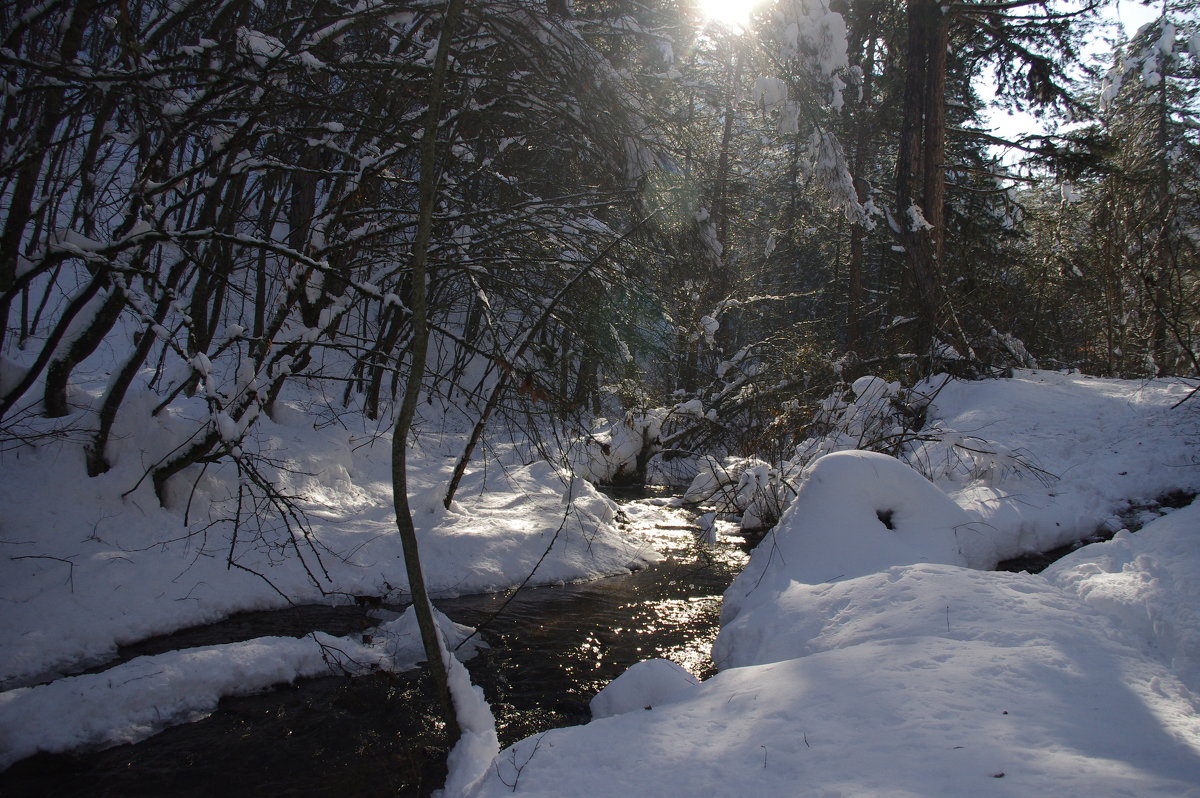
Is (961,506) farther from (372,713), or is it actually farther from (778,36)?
(372,713)

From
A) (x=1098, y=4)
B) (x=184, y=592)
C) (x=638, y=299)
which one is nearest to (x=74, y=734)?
(x=184, y=592)

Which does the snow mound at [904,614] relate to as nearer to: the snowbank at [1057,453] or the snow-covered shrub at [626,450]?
the snowbank at [1057,453]

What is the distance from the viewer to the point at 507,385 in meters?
4.89

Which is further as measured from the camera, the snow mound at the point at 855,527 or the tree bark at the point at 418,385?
the snow mound at the point at 855,527

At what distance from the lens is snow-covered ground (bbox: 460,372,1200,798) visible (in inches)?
96.2

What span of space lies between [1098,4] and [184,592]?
44.0ft

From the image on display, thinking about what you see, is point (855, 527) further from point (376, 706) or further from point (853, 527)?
point (376, 706)

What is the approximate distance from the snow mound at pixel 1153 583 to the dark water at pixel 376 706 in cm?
266

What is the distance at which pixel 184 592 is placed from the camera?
18.8 feet

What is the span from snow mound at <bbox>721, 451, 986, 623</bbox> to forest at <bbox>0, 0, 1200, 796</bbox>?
0.04 m

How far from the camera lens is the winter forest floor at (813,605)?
265 centimetres

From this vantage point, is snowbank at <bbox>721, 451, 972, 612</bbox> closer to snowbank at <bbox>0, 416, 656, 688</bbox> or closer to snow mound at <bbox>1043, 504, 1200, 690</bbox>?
snow mound at <bbox>1043, 504, 1200, 690</bbox>

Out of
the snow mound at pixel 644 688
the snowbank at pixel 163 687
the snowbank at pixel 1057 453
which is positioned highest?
the snowbank at pixel 1057 453

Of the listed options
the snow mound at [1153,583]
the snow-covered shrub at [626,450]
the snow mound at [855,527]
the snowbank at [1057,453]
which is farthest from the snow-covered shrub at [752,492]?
the snow mound at [1153,583]
